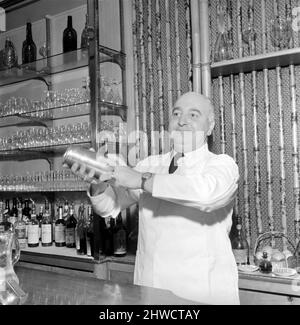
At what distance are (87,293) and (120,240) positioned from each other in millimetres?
1332

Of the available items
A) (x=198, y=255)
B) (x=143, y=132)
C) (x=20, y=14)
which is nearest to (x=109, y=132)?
(x=143, y=132)

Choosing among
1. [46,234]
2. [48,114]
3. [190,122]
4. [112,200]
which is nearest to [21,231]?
[46,234]

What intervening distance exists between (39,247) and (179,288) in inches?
57.7

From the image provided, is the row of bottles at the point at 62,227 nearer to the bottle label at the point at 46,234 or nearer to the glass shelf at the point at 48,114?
the bottle label at the point at 46,234

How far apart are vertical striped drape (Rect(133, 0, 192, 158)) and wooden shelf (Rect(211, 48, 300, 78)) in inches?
10.3

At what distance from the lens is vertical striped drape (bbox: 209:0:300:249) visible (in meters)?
2.03

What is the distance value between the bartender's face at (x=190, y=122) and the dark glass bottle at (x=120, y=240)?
915 mm

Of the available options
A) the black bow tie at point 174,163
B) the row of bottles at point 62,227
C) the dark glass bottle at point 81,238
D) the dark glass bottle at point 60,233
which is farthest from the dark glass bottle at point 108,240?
the black bow tie at point 174,163

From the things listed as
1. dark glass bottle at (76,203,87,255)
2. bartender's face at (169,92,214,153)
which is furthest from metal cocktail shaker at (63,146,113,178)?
dark glass bottle at (76,203,87,255)

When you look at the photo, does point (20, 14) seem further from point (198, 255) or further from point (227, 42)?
point (198, 255)

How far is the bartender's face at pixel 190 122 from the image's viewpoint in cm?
158

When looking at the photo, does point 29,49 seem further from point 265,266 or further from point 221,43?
point 265,266

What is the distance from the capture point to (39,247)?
266cm

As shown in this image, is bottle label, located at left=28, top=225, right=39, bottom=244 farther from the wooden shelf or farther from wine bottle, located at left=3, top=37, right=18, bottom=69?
the wooden shelf
